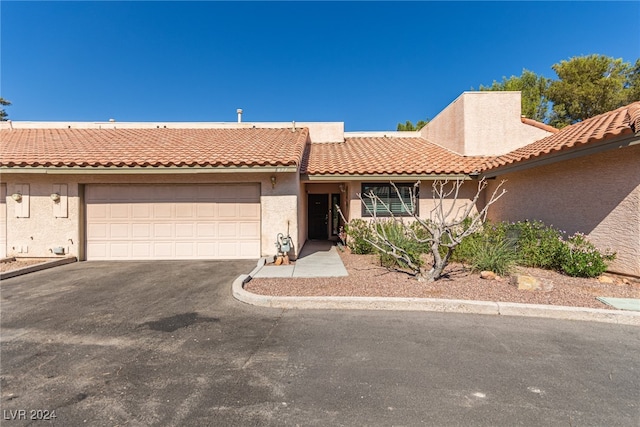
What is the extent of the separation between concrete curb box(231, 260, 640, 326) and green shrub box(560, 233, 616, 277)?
2190mm

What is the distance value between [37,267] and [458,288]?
10728 millimetres

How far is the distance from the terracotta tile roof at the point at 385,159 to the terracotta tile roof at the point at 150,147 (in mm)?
1156

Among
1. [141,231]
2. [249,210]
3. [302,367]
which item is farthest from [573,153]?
[141,231]

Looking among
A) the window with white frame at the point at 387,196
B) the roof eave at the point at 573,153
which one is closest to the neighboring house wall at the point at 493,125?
the roof eave at the point at 573,153

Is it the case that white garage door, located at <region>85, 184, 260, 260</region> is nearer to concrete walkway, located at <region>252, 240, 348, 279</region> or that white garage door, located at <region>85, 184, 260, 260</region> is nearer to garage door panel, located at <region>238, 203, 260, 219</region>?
garage door panel, located at <region>238, 203, 260, 219</region>

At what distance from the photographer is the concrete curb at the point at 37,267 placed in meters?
7.20

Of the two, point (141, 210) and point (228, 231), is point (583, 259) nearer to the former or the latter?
point (228, 231)

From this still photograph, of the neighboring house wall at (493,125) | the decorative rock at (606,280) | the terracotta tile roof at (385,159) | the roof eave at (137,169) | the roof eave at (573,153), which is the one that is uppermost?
the neighboring house wall at (493,125)

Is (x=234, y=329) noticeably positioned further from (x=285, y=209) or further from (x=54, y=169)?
(x=54, y=169)

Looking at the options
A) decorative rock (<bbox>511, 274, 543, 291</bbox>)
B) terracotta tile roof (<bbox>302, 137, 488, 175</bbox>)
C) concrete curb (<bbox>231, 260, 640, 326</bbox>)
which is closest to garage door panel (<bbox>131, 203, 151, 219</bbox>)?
terracotta tile roof (<bbox>302, 137, 488, 175</bbox>)

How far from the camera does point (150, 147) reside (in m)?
10.5

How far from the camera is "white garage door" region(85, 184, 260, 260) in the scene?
9.28 metres

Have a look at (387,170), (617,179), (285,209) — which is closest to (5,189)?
(285,209)

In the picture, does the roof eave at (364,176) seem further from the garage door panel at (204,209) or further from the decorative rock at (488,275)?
the decorative rock at (488,275)
